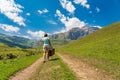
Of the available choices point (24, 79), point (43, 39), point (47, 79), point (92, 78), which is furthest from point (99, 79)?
point (43, 39)

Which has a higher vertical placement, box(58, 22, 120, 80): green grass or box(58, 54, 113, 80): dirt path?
box(58, 22, 120, 80): green grass

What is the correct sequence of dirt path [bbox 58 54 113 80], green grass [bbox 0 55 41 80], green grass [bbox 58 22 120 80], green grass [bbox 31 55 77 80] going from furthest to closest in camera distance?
green grass [bbox 58 22 120 80], green grass [bbox 0 55 41 80], green grass [bbox 31 55 77 80], dirt path [bbox 58 54 113 80]

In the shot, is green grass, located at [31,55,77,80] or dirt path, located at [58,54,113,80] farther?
green grass, located at [31,55,77,80]

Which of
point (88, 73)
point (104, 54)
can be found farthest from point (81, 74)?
point (104, 54)

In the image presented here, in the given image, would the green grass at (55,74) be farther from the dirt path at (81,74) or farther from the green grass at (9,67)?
the green grass at (9,67)

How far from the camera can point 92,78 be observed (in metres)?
16.2

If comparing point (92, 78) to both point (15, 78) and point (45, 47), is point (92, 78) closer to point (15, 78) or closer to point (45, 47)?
point (15, 78)

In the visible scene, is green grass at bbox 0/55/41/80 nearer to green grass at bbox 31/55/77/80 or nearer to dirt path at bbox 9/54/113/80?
dirt path at bbox 9/54/113/80

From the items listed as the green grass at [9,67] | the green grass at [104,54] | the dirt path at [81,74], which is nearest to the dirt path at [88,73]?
the dirt path at [81,74]

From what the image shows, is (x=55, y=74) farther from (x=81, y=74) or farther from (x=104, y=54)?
(x=104, y=54)

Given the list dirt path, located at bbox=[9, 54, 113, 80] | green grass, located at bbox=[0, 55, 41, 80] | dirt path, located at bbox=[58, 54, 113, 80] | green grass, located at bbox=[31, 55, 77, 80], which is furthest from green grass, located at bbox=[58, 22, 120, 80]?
green grass, located at bbox=[0, 55, 41, 80]

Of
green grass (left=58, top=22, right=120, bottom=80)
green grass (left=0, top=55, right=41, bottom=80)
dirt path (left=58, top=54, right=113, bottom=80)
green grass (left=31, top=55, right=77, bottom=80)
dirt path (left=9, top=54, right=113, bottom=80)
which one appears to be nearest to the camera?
dirt path (left=58, top=54, right=113, bottom=80)

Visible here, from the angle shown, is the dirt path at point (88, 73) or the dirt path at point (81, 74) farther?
the dirt path at point (81, 74)

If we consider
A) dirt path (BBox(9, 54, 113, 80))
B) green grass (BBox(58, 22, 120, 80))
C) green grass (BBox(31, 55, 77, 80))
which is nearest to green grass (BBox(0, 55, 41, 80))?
dirt path (BBox(9, 54, 113, 80))
